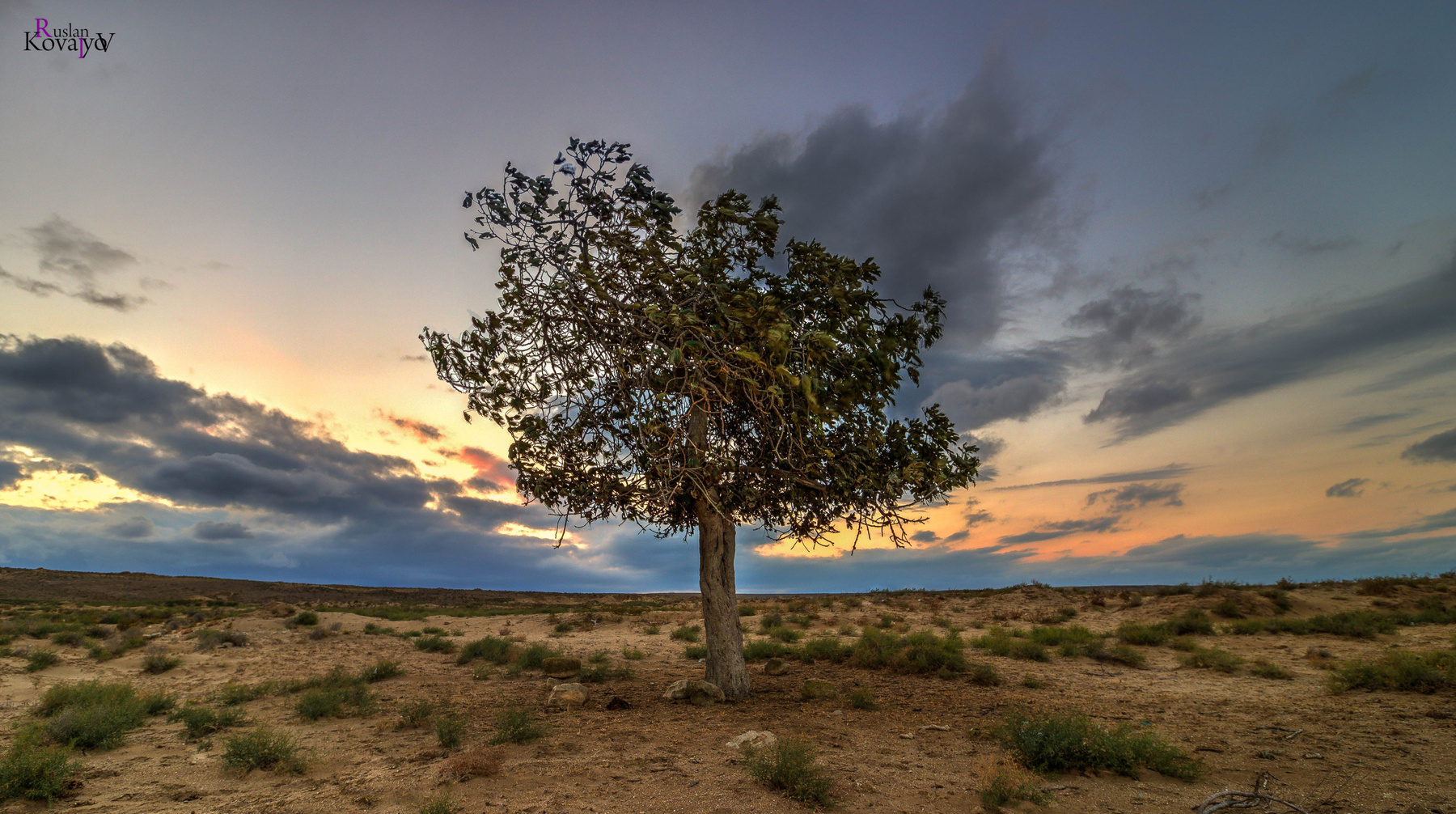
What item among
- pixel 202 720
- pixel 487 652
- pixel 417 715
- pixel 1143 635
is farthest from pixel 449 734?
pixel 1143 635

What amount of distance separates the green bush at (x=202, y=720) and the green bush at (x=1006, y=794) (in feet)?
36.9

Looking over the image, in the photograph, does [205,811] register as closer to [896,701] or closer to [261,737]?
[261,737]

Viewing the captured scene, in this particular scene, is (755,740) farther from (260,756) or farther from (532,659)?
(532,659)

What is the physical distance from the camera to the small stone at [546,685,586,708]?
10844 mm

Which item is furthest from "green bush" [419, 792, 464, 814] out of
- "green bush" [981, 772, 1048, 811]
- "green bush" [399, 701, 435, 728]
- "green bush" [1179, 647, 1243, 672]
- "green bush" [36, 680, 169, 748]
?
"green bush" [1179, 647, 1243, 672]

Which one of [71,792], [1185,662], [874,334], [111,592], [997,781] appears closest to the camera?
[997,781]

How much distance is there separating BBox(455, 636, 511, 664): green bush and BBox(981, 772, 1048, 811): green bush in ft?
45.6

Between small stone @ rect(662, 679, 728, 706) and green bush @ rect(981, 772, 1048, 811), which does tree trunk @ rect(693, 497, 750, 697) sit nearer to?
small stone @ rect(662, 679, 728, 706)

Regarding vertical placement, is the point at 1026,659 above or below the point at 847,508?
below

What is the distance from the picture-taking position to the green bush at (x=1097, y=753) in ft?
22.8

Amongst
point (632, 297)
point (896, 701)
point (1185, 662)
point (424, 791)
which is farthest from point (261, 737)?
point (1185, 662)

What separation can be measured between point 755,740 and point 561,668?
8.12m

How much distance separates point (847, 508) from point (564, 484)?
17.1ft

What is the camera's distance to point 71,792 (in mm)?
6629
